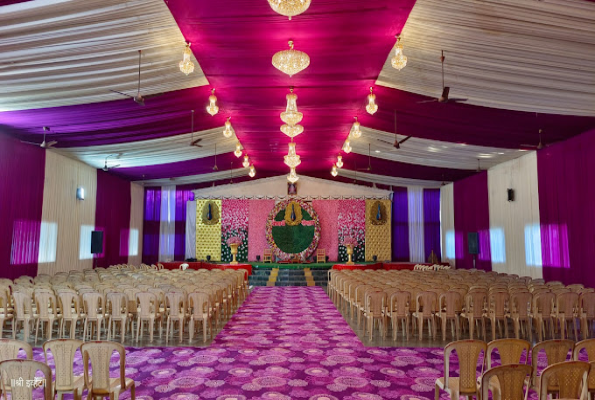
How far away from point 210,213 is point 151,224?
3.33 m

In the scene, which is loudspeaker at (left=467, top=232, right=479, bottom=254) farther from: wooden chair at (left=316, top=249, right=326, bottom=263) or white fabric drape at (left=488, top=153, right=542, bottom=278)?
wooden chair at (left=316, top=249, right=326, bottom=263)

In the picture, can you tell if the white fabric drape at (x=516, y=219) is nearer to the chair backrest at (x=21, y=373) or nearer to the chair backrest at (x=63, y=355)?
the chair backrest at (x=63, y=355)

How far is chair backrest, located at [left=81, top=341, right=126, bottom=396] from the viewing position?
3977 millimetres

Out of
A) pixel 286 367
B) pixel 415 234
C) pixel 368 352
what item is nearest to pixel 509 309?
pixel 368 352

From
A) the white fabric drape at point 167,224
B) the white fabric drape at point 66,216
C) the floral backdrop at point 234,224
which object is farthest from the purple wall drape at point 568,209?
the white fabric drape at point 167,224

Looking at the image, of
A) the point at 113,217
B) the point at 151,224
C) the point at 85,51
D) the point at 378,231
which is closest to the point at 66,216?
the point at 113,217

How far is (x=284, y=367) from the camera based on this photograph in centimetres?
618

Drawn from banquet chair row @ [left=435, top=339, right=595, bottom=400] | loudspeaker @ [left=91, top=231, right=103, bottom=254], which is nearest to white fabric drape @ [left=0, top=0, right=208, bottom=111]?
banquet chair row @ [left=435, top=339, right=595, bottom=400]

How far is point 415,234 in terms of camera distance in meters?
23.4

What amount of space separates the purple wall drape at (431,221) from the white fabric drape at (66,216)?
16157mm

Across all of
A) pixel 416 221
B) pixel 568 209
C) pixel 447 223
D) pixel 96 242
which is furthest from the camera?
pixel 416 221

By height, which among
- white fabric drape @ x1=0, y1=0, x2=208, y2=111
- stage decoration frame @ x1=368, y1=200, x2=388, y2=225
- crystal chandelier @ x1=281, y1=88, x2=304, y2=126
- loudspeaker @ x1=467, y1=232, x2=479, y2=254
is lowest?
loudspeaker @ x1=467, y1=232, x2=479, y2=254

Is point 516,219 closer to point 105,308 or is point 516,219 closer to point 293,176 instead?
point 293,176

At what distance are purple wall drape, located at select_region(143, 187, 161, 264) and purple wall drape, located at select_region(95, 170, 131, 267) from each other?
2.40 meters
